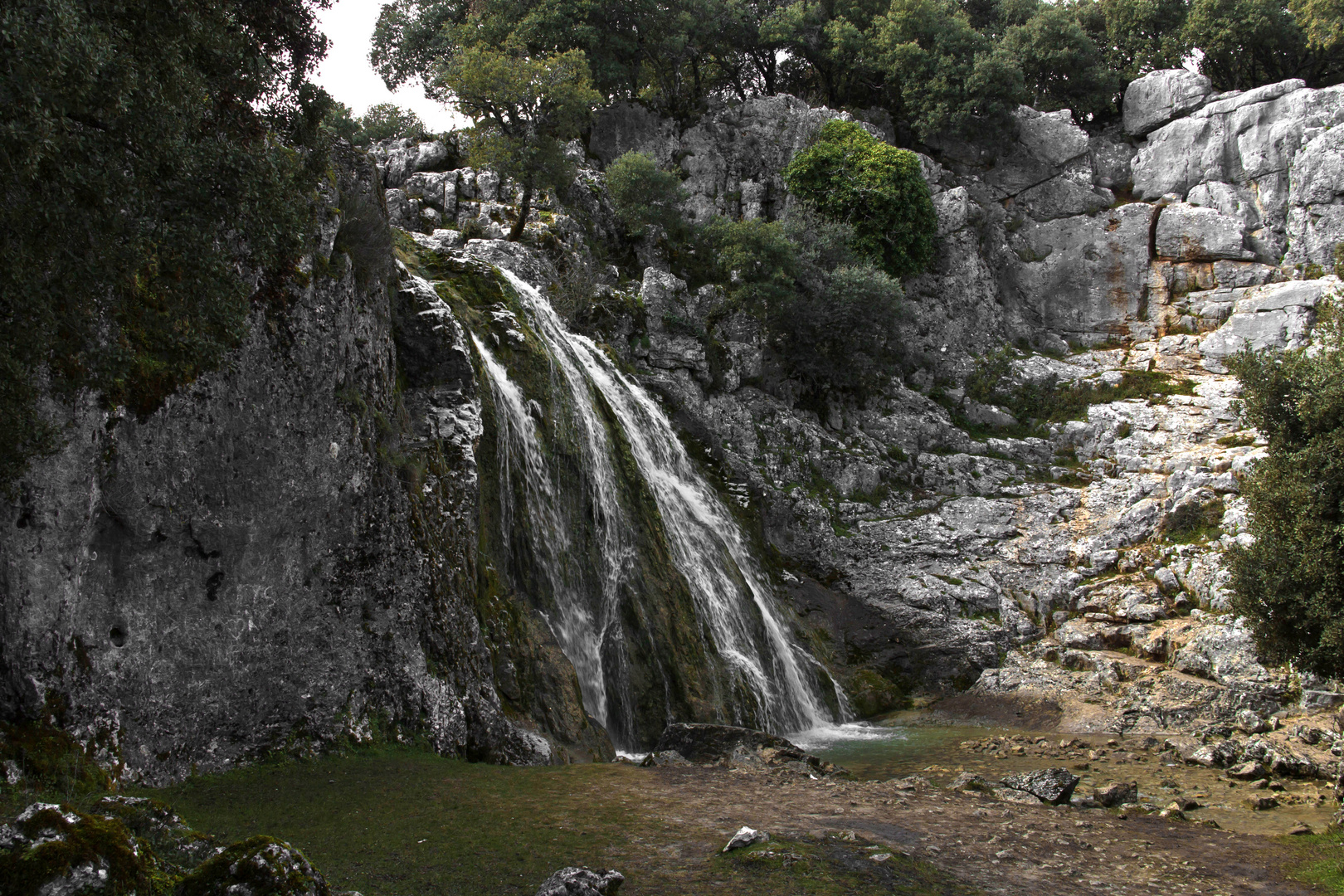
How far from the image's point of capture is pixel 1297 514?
50.3 feet

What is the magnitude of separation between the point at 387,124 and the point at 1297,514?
1687 inches

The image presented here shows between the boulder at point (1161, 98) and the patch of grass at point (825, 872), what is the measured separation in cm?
4734

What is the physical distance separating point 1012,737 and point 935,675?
5.80 m

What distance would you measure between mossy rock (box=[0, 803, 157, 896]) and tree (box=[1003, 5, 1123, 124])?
5202cm

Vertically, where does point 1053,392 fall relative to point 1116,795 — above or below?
above

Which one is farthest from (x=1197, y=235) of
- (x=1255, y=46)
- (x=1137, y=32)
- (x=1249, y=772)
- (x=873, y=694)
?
(x=1249, y=772)

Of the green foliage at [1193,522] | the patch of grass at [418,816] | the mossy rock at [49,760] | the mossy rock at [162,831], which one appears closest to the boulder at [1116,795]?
the patch of grass at [418,816]

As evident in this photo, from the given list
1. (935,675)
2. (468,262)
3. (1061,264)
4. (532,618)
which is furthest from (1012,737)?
(1061,264)

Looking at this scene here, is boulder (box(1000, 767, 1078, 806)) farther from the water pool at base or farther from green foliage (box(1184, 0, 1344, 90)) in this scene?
green foliage (box(1184, 0, 1344, 90))

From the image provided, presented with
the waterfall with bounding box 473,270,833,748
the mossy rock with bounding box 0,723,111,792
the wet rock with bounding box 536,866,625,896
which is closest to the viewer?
the wet rock with bounding box 536,866,625,896

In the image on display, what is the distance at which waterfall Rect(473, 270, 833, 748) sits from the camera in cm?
1750

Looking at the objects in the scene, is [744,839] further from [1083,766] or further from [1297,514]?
[1297,514]

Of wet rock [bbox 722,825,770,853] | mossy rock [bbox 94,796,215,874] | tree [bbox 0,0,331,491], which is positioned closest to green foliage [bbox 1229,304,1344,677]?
wet rock [bbox 722,825,770,853]

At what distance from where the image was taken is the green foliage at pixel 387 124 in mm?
42700
